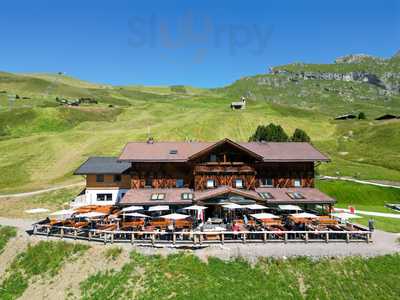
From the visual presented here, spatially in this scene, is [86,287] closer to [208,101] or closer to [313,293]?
[313,293]

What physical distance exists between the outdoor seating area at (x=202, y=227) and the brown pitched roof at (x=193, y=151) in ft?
23.8

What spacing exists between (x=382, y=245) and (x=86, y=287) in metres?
24.4

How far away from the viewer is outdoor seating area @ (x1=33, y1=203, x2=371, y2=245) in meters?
28.6

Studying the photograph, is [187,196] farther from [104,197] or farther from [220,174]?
[104,197]

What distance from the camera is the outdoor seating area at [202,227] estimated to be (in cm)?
2859

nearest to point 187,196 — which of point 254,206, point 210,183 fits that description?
point 210,183

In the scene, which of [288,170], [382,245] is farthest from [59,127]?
[382,245]

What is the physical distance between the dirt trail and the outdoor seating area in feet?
6.34

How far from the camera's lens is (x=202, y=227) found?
31.0 m

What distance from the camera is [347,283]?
23.9 meters

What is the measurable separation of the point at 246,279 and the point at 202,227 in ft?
26.2

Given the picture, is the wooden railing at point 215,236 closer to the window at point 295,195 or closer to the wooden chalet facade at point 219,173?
the wooden chalet facade at point 219,173

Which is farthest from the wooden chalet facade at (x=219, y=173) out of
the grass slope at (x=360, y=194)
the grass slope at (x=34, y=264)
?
the grass slope at (x=360, y=194)

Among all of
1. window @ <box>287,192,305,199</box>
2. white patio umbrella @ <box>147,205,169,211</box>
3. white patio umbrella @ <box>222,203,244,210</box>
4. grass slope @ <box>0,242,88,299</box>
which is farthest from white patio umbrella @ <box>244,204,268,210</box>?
grass slope @ <box>0,242,88,299</box>
